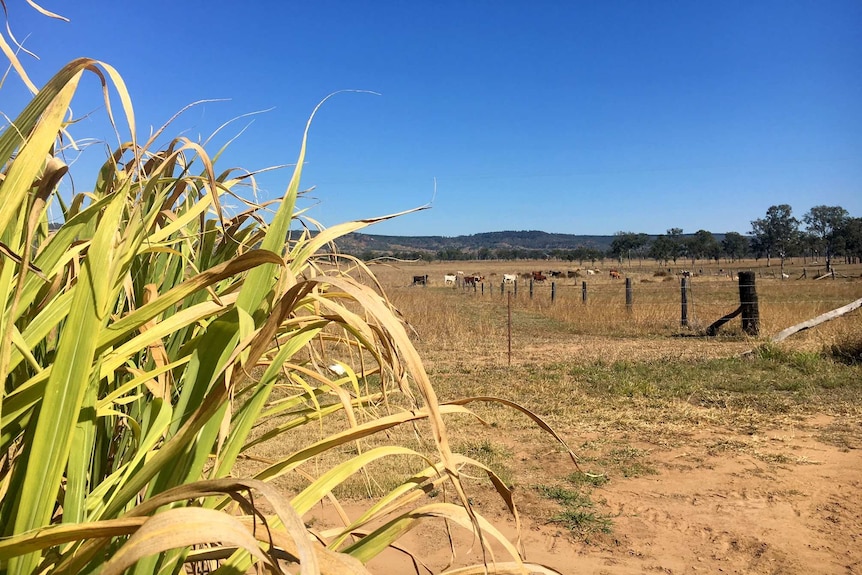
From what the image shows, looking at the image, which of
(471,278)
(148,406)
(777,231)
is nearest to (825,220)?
(777,231)

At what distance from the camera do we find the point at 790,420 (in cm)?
615

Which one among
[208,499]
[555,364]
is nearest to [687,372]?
[555,364]

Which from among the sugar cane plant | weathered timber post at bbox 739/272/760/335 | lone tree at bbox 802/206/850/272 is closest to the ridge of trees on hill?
lone tree at bbox 802/206/850/272

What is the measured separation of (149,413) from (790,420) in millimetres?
6568

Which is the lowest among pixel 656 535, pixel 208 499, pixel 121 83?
pixel 656 535

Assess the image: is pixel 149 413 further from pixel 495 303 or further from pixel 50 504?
pixel 495 303

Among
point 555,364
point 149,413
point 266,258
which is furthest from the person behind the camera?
point 555,364

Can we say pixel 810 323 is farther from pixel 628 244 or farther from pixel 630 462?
pixel 628 244

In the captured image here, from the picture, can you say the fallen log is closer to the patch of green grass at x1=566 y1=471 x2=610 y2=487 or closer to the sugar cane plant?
the patch of green grass at x1=566 y1=471 x2=610 y2=487

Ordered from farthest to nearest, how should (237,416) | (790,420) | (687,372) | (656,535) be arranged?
(687,372) → (790,420) → (656,535) → (237,416)

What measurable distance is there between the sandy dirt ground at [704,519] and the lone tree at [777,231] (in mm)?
74315

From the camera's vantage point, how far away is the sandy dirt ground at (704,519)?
3322mm

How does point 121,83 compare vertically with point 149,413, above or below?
above

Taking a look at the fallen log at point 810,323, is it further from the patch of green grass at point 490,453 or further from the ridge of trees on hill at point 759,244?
the ridge of trees on hill at point 759,244
